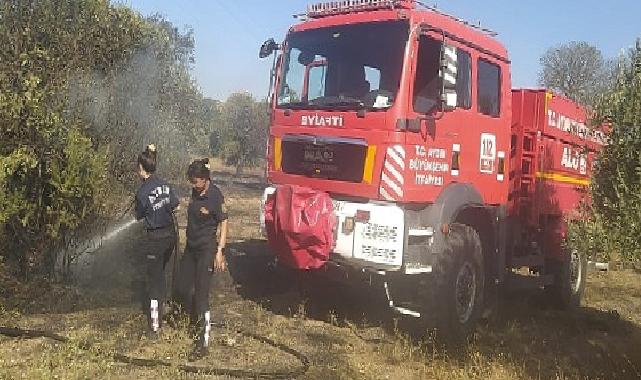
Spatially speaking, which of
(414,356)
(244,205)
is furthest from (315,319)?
(244,205)

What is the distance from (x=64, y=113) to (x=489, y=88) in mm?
5379

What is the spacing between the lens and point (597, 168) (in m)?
5.59

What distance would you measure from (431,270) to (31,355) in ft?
13.1

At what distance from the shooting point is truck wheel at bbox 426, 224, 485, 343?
6.88m

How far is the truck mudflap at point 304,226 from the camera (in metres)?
6.59

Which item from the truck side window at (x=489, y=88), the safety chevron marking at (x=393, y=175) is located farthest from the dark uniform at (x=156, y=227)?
the truck side window at (x=489, y=88)

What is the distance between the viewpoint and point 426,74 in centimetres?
671

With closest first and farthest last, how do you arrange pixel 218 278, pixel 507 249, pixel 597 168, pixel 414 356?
pixel 597 168
pixel 414 356
pixel 507 249
pixel 218 278

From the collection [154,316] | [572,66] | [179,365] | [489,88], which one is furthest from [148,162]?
[572,66]

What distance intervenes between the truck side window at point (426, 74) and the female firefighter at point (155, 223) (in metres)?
2.80

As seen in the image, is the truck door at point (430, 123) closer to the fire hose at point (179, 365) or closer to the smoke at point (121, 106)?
the fire hose at point (179, 365)

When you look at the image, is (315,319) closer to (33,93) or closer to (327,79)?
(327,79)

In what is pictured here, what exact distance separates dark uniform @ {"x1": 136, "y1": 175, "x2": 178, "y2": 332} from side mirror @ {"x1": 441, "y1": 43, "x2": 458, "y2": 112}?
3039 mm

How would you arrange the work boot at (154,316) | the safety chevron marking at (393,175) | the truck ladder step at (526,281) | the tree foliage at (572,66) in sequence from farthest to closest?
the tree foliage at (572,66) → the truck ladder step at (526,281) → the safety chevron marking at (393,175) → the work boot at (154,316)
